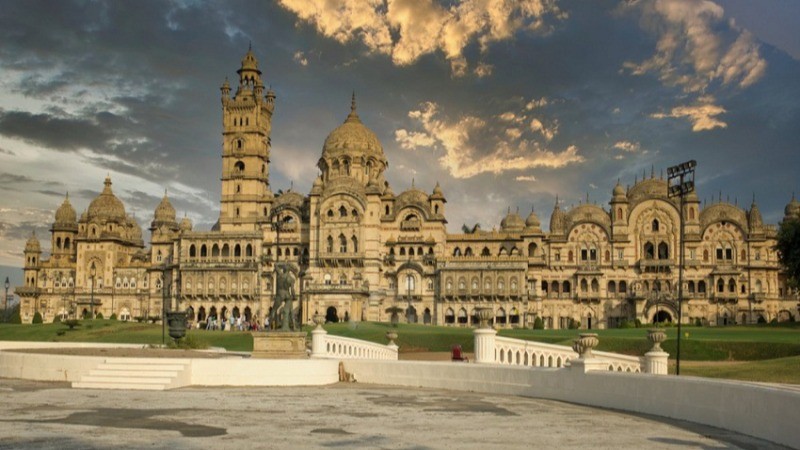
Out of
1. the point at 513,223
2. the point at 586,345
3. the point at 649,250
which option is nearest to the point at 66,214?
the point at 513,223

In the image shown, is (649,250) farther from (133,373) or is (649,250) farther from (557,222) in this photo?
(133,373)

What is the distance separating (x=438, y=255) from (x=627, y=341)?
134 ft

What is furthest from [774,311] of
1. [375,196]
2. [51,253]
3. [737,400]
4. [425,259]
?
[51,253]

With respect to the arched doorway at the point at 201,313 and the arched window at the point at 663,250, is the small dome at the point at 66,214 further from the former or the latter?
the arched window at the point at 663,250

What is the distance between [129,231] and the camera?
10494 centimetres

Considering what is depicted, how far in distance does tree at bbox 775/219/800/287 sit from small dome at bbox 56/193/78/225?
81558mm

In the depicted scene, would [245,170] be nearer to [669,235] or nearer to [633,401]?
[669,235]

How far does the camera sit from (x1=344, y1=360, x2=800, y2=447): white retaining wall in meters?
13.4

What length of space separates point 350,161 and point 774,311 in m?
43.2

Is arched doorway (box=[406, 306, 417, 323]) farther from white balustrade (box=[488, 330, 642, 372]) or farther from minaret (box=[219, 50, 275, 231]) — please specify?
white balustrade (box=[488, 330, 642, 372])

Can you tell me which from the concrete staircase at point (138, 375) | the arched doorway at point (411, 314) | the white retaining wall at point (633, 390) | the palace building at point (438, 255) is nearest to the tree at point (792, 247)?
the palace building at point (438, 255)

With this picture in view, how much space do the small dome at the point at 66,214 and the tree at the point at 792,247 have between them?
8156 centimetres

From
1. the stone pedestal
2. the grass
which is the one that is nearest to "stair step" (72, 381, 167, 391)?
the stone pedestal

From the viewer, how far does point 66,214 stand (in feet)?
339
